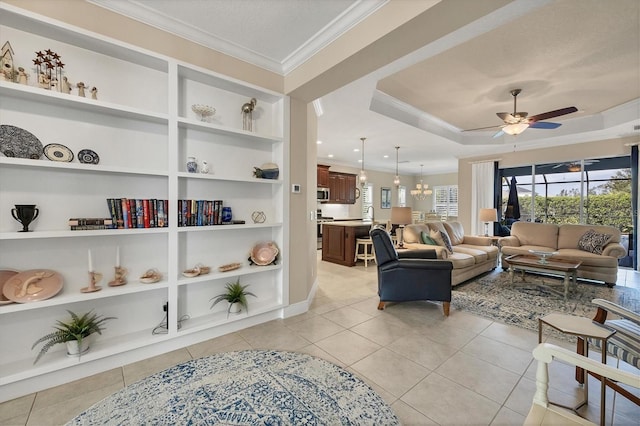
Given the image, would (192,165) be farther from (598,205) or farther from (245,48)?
(598,205)

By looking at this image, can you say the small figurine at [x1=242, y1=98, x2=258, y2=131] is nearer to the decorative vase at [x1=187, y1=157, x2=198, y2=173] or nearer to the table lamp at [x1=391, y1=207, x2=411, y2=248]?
the decorative vase at [x1=187, y1=157, x2=198, y2=173]

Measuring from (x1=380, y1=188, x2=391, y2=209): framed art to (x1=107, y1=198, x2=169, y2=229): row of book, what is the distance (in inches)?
366

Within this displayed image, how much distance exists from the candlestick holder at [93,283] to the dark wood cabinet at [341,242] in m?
4.38

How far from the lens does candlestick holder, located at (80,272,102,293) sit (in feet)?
6.69

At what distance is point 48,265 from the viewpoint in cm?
200

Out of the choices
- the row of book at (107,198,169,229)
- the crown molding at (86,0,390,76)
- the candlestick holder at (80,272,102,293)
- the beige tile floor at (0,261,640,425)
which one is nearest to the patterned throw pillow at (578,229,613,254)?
the beige tile floor at (0,261,640,425)

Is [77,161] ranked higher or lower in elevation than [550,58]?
lower

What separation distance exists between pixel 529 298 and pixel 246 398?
402cm

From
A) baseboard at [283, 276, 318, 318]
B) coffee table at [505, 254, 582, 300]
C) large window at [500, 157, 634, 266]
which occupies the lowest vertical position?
baseboard at [283, 276, 318, 318]

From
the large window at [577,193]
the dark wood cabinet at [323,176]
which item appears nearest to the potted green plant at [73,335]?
the dark wood cabinet at [323,176]

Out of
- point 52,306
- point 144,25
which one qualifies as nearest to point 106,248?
point 52,306

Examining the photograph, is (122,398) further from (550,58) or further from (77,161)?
(550,58)

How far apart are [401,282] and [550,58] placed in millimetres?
3140

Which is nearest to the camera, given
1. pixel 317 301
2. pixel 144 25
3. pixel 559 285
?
pixel 144 25
